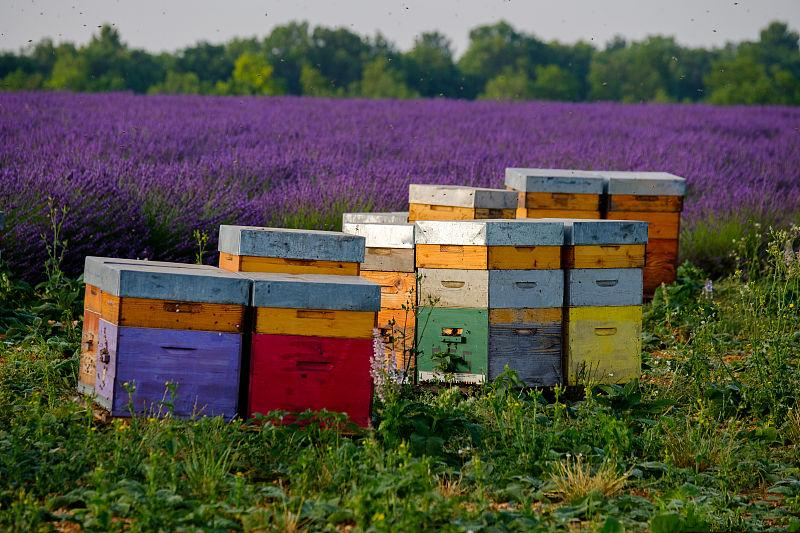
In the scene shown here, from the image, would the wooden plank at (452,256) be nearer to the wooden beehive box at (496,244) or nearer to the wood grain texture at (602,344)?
the wooden beehive box at (496,244)

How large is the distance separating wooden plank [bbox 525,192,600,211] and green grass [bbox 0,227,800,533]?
262 centimetres

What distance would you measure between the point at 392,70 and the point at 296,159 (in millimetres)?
35240

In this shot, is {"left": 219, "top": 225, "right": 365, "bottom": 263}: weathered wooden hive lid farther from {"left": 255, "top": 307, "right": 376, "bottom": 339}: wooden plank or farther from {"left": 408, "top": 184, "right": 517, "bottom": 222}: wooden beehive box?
{"left": 408, "top": 184, "right": 517, "bottom": 222}: wooden beehive box

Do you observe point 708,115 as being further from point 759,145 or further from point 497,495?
point 497,495

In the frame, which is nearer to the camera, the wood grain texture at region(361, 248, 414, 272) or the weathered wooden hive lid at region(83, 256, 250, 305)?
the weathered wooden hive lid at region(83, 256, 250, 305)

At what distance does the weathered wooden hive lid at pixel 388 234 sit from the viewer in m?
5.70

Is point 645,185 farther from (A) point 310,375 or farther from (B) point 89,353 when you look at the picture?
(B) point 89,353

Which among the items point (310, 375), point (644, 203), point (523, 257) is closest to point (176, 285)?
point (310, 375)

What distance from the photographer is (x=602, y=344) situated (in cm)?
554

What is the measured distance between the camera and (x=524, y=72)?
55.8 metres

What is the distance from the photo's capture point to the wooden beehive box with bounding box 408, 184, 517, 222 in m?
6.92

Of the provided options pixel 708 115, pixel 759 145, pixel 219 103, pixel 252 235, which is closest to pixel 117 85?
pixel 219 103

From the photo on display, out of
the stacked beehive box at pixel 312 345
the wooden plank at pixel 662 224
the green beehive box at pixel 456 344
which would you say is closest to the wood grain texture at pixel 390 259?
the green beehive box at pixel 456 344

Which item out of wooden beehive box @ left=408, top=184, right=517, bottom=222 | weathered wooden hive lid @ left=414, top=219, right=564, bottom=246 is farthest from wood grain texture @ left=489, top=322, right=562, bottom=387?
wooden beehive box @ left=408, top=184, right=517, bottom=222
